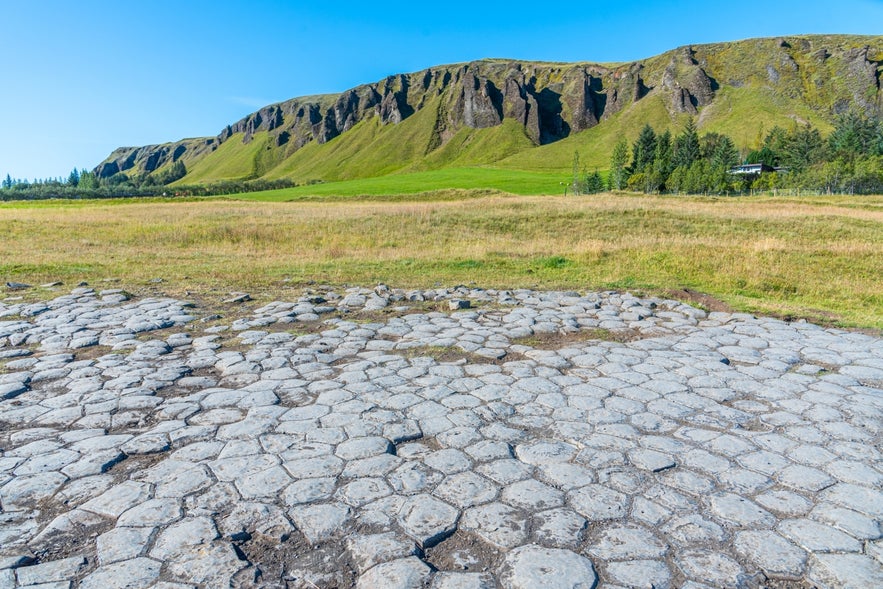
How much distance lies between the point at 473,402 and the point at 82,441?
2.86m

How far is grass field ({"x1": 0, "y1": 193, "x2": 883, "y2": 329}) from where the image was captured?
419 inches

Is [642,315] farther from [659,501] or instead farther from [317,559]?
[317,559]

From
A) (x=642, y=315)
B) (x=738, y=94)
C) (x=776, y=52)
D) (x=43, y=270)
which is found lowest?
(x=642, y=315)

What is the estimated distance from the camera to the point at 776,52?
482 feet

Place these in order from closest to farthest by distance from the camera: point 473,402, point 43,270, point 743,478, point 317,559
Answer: point 317,559 < point 743,478 < point 473,402 < point 43,270

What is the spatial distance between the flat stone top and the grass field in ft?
12.1

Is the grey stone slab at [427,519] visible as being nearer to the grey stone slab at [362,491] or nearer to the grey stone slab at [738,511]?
the grey stone slab at [362,491]

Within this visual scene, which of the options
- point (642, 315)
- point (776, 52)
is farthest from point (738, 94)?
point (642, 315)

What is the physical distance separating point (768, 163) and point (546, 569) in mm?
109987

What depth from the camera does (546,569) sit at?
2424 mm

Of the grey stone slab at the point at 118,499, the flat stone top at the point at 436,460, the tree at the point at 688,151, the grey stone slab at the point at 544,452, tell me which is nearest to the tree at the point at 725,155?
the tree at the point at 688,151

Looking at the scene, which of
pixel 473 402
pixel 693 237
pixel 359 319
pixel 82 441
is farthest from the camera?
pixel 693 237

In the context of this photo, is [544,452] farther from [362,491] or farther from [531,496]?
[362,491]

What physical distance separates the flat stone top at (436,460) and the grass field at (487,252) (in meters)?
3.67
